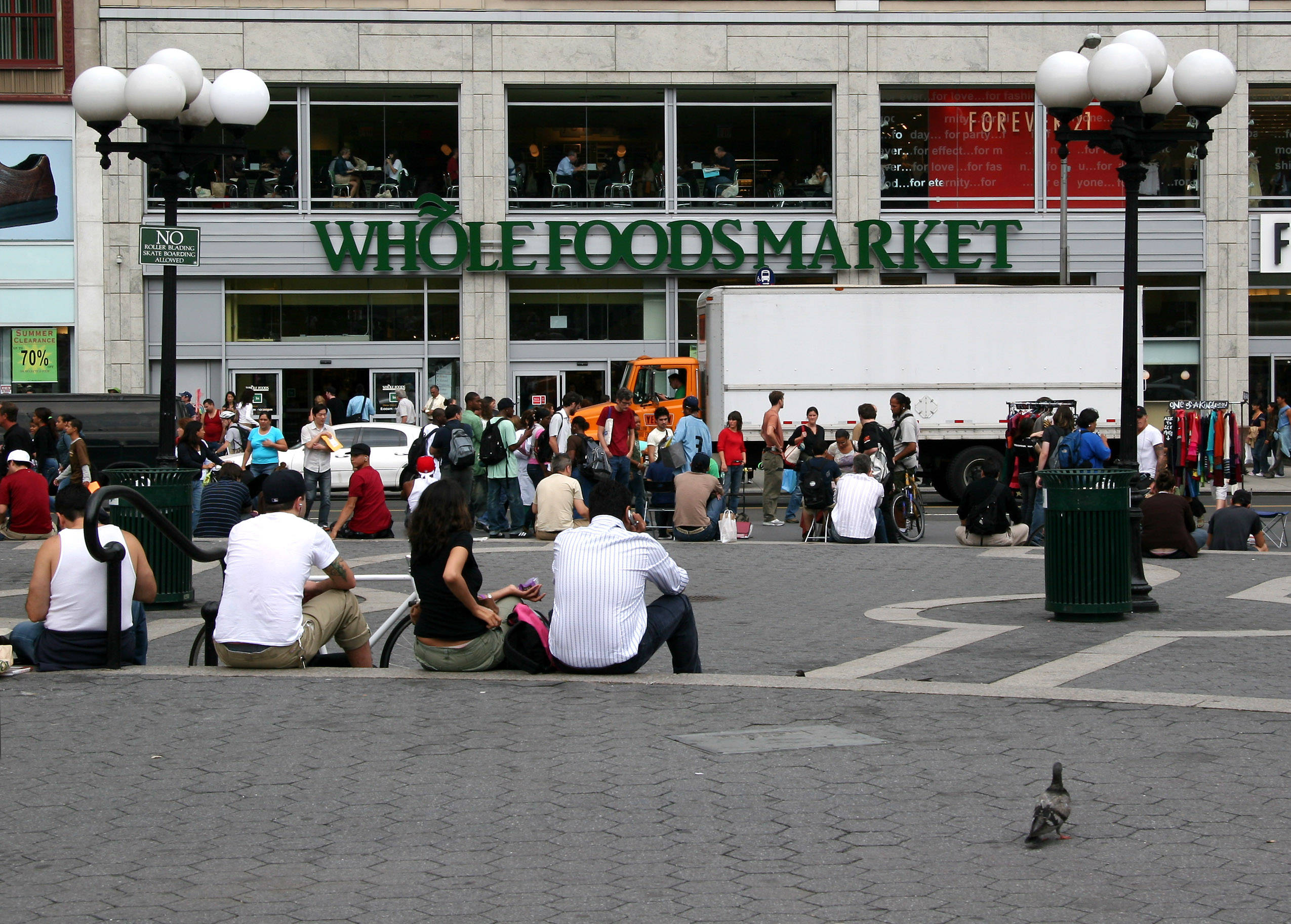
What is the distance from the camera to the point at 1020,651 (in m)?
10.3

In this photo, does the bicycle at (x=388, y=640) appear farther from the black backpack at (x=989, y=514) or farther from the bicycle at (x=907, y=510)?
the bicycle at (x=907, y=510)

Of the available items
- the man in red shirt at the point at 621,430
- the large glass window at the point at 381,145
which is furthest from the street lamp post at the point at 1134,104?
the large glass window at the point at 381,145

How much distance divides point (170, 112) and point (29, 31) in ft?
70.4

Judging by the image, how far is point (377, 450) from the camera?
90.0 ft

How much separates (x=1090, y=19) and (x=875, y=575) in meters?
23.0

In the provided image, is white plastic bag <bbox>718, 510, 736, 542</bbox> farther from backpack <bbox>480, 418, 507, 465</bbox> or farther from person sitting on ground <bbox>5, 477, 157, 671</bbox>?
person sitting on ground <bbox>5, 477, 157, 671</bbox>

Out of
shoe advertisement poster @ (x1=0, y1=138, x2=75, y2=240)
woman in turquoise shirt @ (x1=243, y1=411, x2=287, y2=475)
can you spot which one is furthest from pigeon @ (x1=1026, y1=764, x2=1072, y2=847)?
shoe advertisement poster @ (x1=0, y1=138, x2=75, y2=240)

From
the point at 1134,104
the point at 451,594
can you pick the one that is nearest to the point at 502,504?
the point at 1134,104

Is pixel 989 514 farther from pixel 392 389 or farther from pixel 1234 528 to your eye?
pixel 392 389

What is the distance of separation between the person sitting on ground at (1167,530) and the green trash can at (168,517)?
925 centimetres

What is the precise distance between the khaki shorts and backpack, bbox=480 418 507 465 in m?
9.83

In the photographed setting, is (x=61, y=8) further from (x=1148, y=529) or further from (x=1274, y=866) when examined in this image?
(x=1274, y=866)

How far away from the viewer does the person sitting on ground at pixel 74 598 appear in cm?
845

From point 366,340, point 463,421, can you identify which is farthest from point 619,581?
point 366,340
